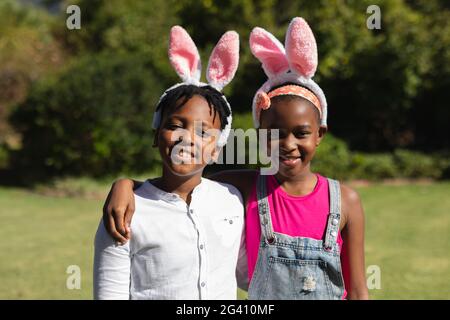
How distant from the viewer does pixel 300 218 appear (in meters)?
2.42

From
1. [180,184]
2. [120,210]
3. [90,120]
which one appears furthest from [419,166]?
[120,210]

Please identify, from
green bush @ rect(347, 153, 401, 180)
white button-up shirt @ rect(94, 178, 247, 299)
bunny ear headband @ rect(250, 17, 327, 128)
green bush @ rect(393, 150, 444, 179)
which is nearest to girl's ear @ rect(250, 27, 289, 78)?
bunny ear headband @ rect(250, 17, 327, 128)

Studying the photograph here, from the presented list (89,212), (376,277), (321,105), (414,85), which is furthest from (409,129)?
(321,105)

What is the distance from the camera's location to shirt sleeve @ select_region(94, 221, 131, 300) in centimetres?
217

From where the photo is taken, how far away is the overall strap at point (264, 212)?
7.86ft

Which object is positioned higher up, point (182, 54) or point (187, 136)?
point (182, 54)

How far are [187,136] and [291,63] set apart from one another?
1.74 ft

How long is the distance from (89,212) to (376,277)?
469 centimetres

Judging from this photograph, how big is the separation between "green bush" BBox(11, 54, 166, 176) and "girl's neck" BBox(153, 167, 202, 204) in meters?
8.54

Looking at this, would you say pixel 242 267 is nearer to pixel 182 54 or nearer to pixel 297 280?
pixel 297 280

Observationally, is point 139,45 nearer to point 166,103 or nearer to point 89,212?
point 89,212

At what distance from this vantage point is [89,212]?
9.07m

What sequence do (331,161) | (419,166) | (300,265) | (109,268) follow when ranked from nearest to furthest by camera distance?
(109,268) < (300,265) < (331,161) < (419,166)
